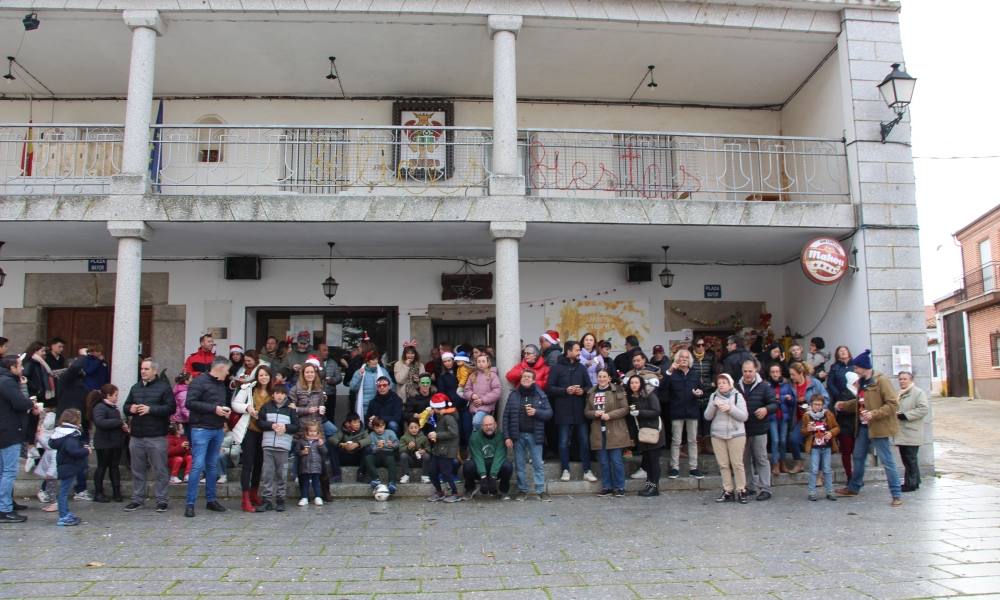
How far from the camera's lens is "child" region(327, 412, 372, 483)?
332 inches

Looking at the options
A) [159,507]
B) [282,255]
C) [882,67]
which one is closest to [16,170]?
[282,255]

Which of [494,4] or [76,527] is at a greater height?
[494,4]

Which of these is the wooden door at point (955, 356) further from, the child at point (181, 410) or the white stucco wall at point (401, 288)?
the child at point (181, 410)

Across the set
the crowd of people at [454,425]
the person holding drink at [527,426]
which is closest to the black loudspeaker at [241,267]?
the crowd of people at [454,425]

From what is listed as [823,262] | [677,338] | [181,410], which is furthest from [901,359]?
[181,410]

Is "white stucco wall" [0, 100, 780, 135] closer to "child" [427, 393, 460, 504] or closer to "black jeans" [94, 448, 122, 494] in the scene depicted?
"child" [427, 393, 460, 504]

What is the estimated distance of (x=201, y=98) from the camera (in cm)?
1223

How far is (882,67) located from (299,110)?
30.9 feet

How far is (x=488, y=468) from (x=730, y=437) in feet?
9.41

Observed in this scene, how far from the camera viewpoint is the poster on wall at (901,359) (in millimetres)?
9820

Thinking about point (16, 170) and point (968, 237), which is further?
point (968, 237)

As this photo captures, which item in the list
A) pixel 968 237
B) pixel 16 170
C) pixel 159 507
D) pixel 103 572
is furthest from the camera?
pixel 968 237

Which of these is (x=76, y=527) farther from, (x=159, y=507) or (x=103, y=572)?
(x=103, y=572)

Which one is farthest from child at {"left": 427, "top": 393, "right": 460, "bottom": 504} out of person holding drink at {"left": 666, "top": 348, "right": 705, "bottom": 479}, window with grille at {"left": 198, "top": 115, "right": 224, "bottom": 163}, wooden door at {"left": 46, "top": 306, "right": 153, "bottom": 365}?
window with grille at {"left": 198, "top": 115, "right": 224, "bottom": 163}
